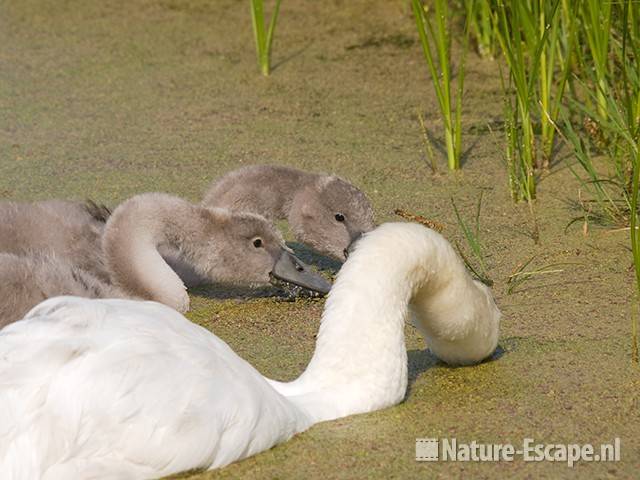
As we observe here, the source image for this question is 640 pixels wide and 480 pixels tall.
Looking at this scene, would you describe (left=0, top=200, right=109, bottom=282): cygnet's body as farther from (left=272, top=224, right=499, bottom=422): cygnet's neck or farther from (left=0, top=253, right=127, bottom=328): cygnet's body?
(left=272, top=224, right=499, bottom=422): cygnet's neck

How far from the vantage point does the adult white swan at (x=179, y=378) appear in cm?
251

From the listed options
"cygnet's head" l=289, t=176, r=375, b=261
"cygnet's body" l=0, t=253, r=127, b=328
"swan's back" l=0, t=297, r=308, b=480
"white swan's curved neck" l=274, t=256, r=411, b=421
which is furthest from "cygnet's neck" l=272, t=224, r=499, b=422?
"cygnet's head" l=289, t=176, r=375, b=261

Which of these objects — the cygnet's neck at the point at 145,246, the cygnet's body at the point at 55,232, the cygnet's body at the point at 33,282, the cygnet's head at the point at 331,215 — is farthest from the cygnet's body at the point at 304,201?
the cygnet's body at the point at 33,282

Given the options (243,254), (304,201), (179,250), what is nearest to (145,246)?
(179,250)

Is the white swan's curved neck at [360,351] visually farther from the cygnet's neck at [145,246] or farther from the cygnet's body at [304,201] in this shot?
the cygnet's body at [304,201]

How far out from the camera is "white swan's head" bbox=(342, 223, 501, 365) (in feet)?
9.67

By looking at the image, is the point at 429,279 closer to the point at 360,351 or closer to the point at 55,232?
the point at 360,351

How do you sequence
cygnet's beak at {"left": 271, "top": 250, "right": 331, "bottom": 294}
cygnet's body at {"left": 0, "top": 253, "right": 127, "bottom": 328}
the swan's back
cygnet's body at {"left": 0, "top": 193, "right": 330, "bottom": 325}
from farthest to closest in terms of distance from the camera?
cygnet's beak at {"left": 271, "top": 250, "right": 331, "bottom": 294} → cygnet's body at {"left": 0, "top": 193, "right": 330, "bottom": 325} → cygnet's body at {"left": 0, "top": 253, "right": 127, "bottom": 328} → the swan's back

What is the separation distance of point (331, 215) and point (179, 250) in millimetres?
516

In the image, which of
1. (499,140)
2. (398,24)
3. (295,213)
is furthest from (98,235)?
(398,24)

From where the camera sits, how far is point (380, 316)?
2.92 meters

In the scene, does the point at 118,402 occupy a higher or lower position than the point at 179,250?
higher

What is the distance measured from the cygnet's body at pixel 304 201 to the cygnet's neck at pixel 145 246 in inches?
14.9

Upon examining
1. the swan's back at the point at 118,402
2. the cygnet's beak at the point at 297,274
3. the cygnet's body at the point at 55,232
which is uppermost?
the swan's back at the point at 118,402
